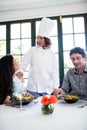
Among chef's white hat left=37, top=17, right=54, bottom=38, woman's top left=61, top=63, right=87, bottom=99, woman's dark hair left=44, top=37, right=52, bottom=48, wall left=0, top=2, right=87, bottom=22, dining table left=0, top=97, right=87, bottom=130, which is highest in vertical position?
wall left=0, top=2, right=87, bottom=22

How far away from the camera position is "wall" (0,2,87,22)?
126 inches

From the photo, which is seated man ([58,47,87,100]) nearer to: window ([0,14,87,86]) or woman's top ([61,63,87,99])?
woman's top ([61,63,87,99])

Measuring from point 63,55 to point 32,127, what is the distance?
89.5 inches

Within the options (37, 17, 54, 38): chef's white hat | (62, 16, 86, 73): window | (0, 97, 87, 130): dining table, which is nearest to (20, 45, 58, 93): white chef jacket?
(37, 17, 54, 38): chef's white hat

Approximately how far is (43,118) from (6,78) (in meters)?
0.69

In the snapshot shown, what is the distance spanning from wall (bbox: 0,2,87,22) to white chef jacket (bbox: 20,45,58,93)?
1.00 meters

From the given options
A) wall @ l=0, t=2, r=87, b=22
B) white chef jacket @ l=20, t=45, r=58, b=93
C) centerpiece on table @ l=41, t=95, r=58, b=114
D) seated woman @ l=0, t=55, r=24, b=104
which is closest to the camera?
centerpiece on table @ l=41, t=95, r=58, b=114

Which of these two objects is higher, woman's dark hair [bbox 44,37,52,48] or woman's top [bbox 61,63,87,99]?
woman's dark hair [bbox 44,37,52,48]

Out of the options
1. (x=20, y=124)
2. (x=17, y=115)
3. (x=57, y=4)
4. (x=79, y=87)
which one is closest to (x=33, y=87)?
(x=79, y=87)

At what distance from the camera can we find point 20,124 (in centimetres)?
117

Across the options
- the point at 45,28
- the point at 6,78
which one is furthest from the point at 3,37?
the point at 6,78

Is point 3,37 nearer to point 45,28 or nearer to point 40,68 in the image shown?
point 45,28

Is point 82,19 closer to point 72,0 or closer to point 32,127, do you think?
point 72,0

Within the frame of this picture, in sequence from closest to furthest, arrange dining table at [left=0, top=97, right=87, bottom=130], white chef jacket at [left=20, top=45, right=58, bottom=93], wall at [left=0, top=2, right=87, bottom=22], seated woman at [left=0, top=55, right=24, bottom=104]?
dining table at [left=0, top=97, right=87, bottom=130] < seated woman at [left=0, top=55, right=24, bottom=104] < white chef jacket at [left=20, top=45, right=58, bottom=93] < wall at [left=0, top=2, right=87, bottom=22]
